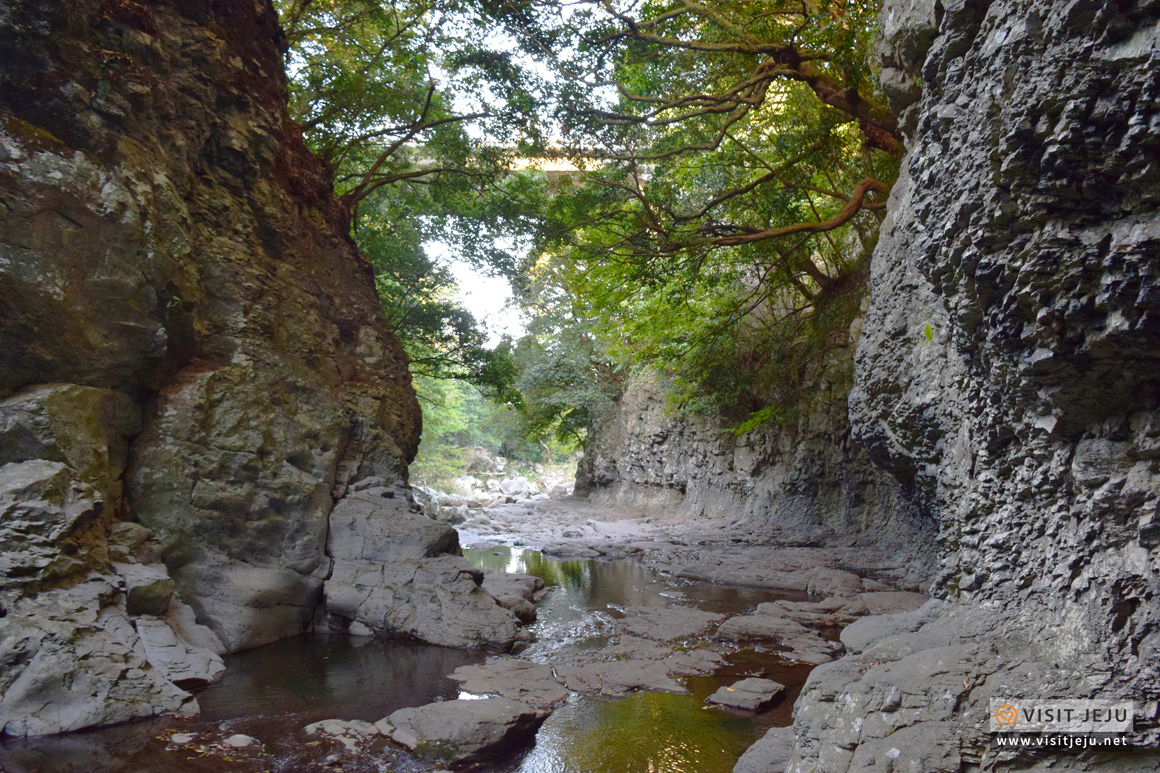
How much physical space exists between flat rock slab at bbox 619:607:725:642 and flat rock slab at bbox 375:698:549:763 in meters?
2.39

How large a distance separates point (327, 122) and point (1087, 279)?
1110cm

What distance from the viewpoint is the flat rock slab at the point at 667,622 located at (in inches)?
255

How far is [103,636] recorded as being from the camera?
445 cm

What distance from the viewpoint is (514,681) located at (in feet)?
16.5

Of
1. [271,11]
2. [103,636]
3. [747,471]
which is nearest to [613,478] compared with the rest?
[747,471]

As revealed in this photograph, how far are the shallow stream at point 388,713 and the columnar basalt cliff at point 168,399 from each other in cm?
31

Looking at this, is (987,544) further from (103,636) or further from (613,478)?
(613,478)

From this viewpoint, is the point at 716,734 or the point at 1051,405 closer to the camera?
the point at 1051,405

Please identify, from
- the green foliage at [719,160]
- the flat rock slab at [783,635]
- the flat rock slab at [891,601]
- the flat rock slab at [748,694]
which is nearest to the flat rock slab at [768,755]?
the flat rock slab at [748,694]

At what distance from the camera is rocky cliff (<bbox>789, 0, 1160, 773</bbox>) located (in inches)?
95.0

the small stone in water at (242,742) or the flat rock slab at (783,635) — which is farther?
the flat rock slab at (783,635)

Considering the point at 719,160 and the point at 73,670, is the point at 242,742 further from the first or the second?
the point at 719,160

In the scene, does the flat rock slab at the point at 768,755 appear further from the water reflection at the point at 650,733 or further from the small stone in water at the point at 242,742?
the small stone in water at the point at 242,742

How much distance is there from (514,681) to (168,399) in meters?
4.48
